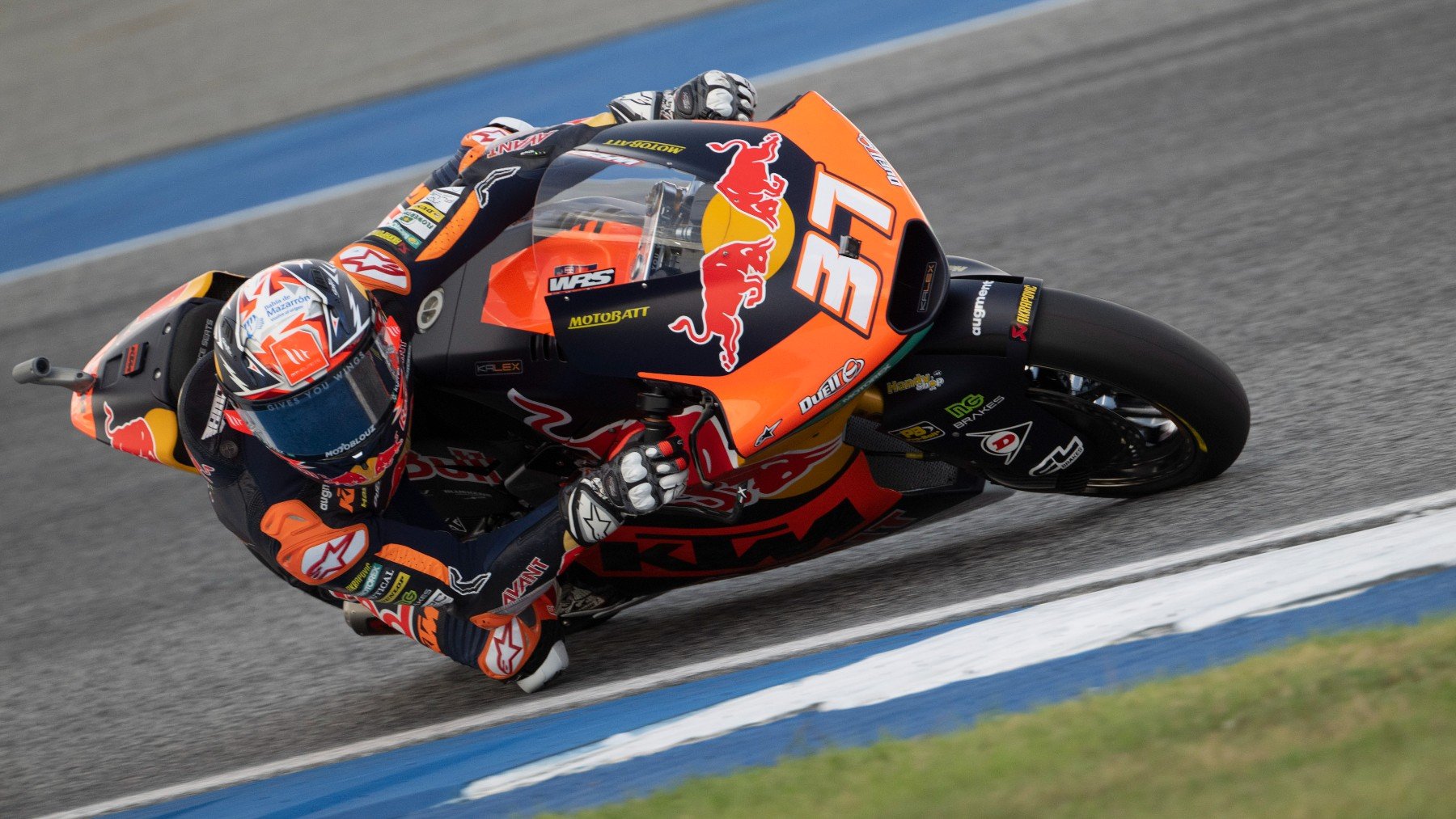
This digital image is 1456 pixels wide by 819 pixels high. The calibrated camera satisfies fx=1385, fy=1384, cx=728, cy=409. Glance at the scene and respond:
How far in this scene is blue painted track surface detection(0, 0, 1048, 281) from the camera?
30.4 feet

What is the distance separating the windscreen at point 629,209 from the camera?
3090 mm

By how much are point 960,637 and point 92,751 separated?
269 centimetres

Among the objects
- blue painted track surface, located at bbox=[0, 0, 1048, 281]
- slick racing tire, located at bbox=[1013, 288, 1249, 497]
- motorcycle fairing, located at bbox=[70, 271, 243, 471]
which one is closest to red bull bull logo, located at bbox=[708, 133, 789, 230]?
slick racing tire, located at bbox=[1013, 288, 1249, 497]

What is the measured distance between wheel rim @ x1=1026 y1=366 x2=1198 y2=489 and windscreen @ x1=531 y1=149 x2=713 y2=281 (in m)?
0.90

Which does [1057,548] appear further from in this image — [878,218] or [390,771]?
[390,771]

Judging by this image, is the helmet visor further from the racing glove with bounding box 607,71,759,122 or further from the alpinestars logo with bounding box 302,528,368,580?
the racing glove with bounding box 607,71,759,122

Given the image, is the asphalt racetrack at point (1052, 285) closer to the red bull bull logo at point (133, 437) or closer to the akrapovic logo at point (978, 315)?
the akrapovic logo at point (978, 315)

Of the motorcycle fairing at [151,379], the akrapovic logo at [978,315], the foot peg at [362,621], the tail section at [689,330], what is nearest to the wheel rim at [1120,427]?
the akrapovic logo at [978,315]

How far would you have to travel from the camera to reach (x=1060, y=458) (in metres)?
3.46

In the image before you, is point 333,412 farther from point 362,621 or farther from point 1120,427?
point 1120,427

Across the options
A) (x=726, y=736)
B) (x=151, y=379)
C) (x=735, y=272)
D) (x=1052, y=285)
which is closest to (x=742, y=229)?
(x=735, y=272)

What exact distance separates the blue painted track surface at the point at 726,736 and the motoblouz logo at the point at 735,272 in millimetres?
816

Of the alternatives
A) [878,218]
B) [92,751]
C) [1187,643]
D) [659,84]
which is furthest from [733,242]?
[659,84]

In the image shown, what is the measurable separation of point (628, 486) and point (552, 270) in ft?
1.81
